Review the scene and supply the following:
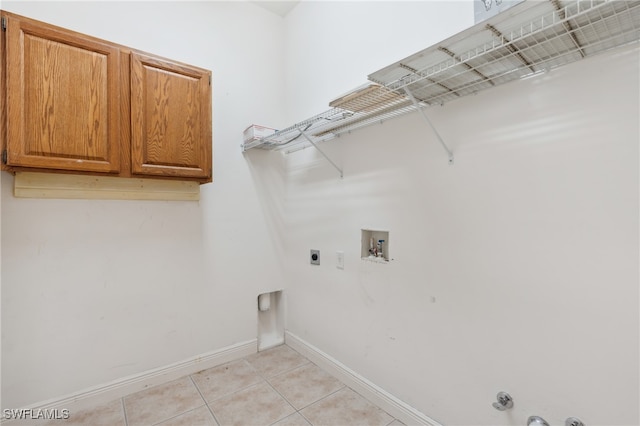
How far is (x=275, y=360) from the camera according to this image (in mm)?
2332

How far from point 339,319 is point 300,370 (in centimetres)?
51

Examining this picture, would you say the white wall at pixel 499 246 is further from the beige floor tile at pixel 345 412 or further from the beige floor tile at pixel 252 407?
the beige floor tile at pixel 252 407

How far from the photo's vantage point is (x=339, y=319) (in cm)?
208

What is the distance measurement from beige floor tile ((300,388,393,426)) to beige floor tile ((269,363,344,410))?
63 mm

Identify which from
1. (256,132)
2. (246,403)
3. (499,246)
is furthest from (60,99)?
(499,246)

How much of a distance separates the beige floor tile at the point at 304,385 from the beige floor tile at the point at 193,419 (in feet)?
1.46

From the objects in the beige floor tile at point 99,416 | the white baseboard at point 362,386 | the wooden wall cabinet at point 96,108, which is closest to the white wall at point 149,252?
the beige floor tile at point 99,416

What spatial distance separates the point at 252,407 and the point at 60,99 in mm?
1981

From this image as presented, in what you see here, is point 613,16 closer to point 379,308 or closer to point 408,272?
point 408,272

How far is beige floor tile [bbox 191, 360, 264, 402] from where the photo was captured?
76.0 inches

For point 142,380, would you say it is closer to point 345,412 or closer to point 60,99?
point 345,412

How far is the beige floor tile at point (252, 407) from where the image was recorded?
167 centimetres

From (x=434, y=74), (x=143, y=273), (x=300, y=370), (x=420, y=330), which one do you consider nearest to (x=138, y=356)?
(x=143, y=273)

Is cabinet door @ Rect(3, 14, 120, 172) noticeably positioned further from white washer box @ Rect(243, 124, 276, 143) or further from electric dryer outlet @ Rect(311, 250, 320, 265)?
electric dryer outlet @ Rect(311, 250, 320, 265)
